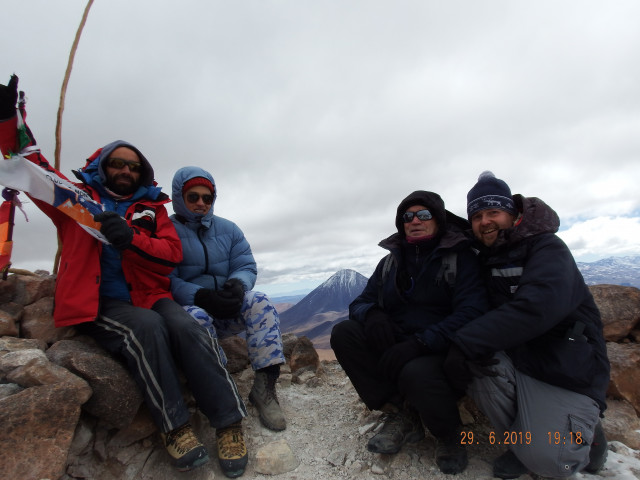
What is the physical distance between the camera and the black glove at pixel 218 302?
395 cm

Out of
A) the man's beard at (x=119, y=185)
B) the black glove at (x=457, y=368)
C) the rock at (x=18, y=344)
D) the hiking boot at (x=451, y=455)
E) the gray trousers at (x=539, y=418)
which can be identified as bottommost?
the hiking boot at (x=451, y=455)

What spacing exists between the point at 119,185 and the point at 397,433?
162 inches

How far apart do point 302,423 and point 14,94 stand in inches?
187

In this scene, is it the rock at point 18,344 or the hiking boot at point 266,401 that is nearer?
the rock at point 18,344

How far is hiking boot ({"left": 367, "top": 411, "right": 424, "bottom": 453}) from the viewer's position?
11.5 feet

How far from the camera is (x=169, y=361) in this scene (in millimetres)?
3299

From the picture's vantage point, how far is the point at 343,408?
4930 millimetres

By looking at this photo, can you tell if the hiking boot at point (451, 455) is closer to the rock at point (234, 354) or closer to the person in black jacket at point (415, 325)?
the person in black jacket at point (415, 325)

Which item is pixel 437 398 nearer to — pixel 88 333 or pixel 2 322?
pixel 88 333

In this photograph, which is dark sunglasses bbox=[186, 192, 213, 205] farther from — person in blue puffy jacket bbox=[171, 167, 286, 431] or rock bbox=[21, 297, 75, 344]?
rock bbox=[21, 297, 75, 344]

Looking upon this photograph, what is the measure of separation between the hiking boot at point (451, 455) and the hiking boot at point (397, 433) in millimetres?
327

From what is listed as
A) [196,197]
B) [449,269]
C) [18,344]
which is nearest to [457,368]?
[449,269]

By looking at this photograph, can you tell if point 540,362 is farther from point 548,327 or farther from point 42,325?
point 42,325

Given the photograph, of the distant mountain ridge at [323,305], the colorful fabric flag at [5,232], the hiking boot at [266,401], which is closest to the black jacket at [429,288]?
the hiking boot at [266,401]
